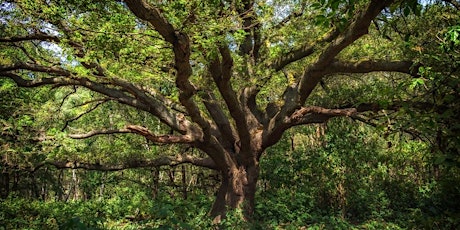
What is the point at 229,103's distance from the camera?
8773 mm

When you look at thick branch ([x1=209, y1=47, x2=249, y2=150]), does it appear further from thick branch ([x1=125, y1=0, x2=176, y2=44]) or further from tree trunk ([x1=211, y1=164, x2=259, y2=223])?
thick branch ([x1=125, y1=0, x2=176, y2=44])

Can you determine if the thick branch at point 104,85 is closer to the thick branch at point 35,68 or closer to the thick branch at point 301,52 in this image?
the thick branch at point 35,68

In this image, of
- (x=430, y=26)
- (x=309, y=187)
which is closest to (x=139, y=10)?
(x=430, y=26)

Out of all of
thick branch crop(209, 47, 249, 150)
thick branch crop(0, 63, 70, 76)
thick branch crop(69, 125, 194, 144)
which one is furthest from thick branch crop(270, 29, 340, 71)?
thick branch crop(0, 63, 70, 76)

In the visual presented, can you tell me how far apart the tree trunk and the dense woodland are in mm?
40

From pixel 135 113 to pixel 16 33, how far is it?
24.7ft

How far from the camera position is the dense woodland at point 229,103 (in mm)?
6059

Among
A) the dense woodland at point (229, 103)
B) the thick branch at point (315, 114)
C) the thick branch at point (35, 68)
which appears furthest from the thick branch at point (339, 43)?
the thick branch at point (35, 68)

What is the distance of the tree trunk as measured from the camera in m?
9.73

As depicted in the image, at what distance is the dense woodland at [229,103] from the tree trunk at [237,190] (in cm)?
4

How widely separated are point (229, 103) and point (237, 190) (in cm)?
275

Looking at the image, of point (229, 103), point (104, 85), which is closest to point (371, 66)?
point (229, 103)

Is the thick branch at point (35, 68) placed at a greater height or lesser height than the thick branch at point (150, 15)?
greater

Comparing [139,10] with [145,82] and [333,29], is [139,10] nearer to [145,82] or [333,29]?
[145,82]
